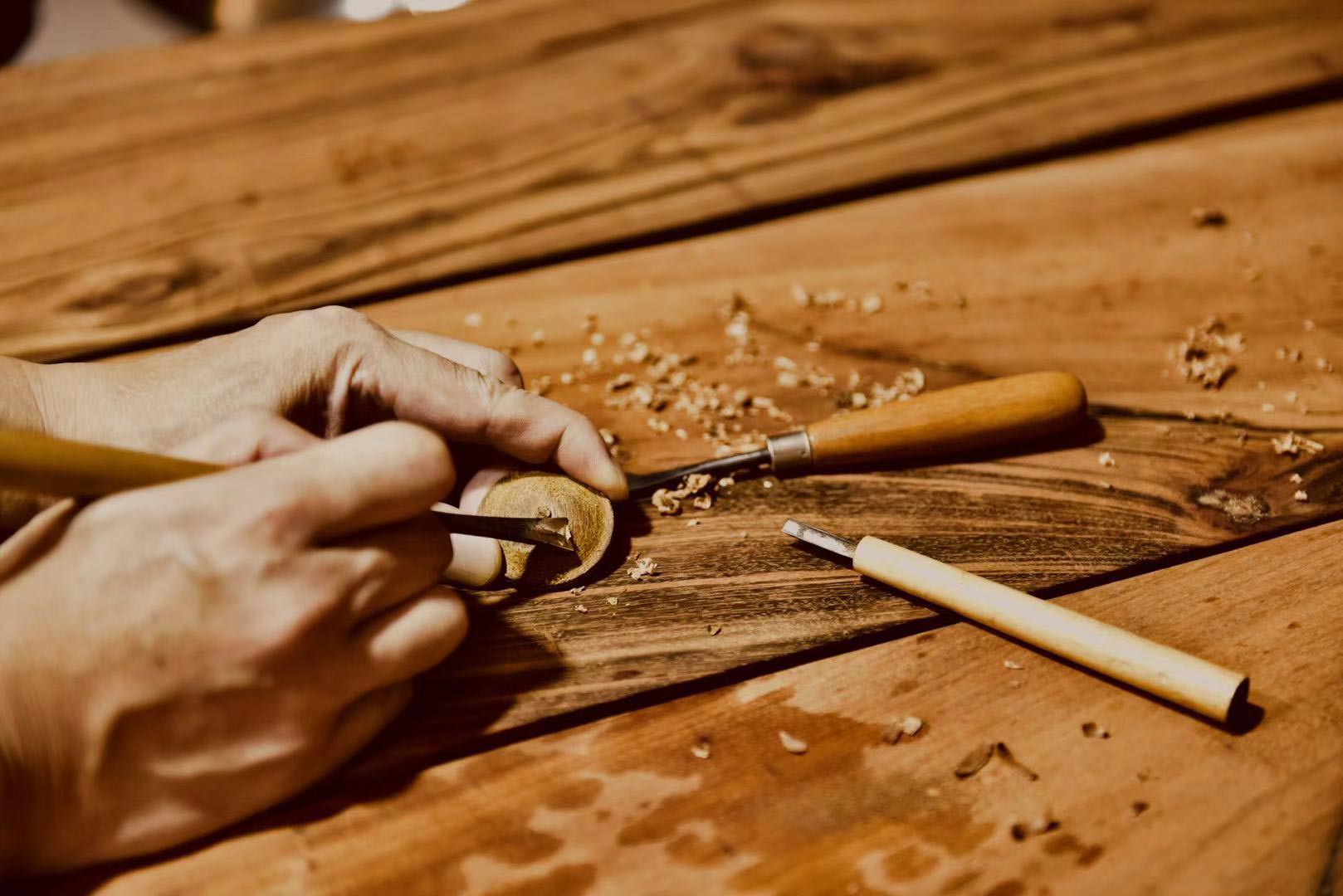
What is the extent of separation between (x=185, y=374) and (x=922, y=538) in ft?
2.26

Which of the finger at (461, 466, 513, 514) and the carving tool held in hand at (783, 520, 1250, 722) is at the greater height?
the finger at (461, 466, 513, 514)

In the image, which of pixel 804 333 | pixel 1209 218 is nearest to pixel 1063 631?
pixel 804 333

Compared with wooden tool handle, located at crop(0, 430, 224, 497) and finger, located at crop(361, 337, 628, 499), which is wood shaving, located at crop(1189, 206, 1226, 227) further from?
wooden tool handle, located at crop(0, 430, 224, 497)

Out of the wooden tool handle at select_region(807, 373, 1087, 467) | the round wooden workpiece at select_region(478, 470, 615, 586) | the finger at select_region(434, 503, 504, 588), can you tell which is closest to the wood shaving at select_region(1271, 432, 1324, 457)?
the wooden tool handle at select_region(807, 373, 1087, 467)

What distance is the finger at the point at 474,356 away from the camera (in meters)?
0.95

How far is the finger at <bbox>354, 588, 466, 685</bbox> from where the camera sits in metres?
0.73

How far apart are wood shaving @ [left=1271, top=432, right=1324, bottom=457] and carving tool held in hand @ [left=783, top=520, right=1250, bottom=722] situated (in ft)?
1.11

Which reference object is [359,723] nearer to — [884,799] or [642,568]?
[642,568]

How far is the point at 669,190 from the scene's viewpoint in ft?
4.37

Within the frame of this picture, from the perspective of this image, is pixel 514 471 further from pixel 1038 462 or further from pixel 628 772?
pixel 1038 462

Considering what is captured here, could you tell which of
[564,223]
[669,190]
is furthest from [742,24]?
[564,223]

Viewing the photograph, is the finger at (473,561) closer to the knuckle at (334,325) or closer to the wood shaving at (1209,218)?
the knuckle at (334,325)

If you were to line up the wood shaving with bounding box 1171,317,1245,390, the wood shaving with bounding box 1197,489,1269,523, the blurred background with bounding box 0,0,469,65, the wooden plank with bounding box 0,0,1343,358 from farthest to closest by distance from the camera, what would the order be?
the blurred background with bounding box 0,0,469,65 < the wooden plank with bounding box 0,0,1343,358 < the wood shaving with bounding box 1171,317,1245,390 < the wood shaving with bounding box 1197,489,1269,523

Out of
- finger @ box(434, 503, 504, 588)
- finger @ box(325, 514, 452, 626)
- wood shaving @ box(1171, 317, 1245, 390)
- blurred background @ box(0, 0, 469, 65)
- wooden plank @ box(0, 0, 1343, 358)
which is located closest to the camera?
finger @ box(325, 514, 452, 626)
